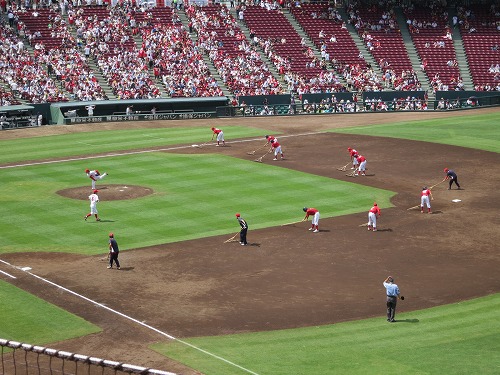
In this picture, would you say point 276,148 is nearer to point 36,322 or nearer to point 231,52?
point 36,322

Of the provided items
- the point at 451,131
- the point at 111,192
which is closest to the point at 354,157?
the point at 111,192

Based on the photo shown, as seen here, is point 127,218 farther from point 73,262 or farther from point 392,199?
point 392,199

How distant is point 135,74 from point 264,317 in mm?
53745

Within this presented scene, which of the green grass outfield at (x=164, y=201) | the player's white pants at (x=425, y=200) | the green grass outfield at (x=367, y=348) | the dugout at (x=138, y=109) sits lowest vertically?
the green grass outfield at (x=367, y=348)

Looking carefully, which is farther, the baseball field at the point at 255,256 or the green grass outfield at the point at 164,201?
the green grass outfield at the point at 164,201

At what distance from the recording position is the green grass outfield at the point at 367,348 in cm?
2436

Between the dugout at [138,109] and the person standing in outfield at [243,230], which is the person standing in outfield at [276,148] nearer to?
the person standing in outfield at [243,230]

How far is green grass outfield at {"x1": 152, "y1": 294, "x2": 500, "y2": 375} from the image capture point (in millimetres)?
24359

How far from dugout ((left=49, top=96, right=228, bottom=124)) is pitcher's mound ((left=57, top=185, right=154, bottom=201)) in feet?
79.5

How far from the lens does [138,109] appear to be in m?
76.1

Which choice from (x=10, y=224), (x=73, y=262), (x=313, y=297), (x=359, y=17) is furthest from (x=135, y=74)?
(x=313, y=297)

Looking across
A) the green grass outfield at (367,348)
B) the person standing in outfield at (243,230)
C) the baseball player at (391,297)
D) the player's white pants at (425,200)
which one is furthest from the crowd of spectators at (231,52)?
the green grass outfield at (367,348)

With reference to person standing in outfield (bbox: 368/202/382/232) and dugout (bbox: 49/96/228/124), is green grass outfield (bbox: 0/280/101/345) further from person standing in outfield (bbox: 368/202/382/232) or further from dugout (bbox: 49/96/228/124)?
dugout (bbox: 49/96/228/124)

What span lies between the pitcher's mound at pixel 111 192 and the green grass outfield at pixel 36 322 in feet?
53.9
